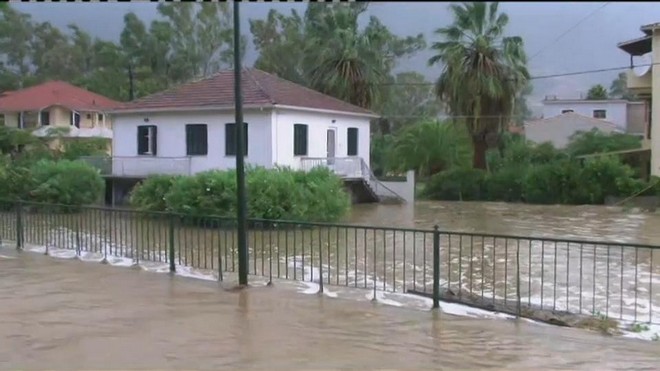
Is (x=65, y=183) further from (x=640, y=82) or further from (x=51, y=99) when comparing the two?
(x=51, y=99)

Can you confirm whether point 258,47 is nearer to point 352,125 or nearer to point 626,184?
point 352,125

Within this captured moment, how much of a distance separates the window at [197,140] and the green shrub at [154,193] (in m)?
5.35

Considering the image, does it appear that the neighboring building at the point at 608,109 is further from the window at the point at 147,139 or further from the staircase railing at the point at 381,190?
the window at the point at 147,139

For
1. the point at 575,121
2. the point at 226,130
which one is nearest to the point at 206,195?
the point at 226,130

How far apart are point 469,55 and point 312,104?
1053cm

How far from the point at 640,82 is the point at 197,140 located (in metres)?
19.8

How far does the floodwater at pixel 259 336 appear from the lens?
21.7 feet

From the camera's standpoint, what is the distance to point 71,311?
340 inches

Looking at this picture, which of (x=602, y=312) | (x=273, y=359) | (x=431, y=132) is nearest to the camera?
(x=273, y=359)

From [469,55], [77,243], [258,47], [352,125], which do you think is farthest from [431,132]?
[77,243]

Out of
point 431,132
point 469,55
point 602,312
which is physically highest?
point 469,55

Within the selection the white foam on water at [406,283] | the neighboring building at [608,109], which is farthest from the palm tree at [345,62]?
the white foam on water at [406,283]

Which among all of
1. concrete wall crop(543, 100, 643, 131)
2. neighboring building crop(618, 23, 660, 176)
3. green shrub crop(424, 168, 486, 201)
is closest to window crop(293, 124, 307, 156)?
green shrub crop(424, 168, 486, 201)

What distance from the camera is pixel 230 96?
30031mm
